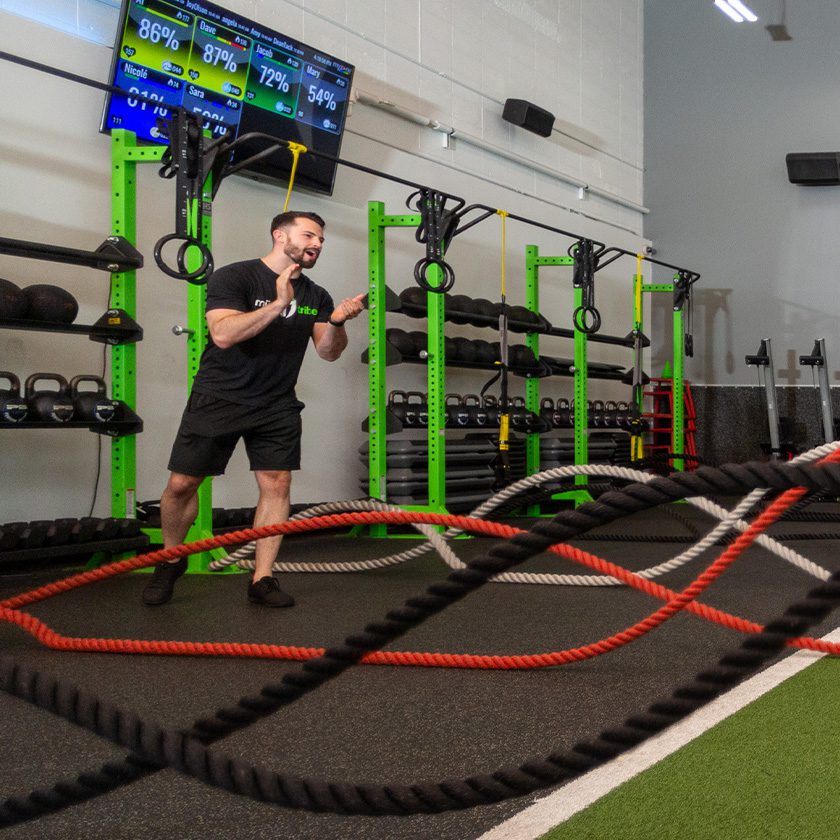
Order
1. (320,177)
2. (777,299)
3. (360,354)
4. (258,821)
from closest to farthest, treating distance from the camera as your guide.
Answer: (258,821) < (320,177) < (360,354) < (777,299)

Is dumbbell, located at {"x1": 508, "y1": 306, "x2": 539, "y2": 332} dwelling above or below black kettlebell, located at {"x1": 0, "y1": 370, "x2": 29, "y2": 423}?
above

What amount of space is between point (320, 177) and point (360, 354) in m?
1.09

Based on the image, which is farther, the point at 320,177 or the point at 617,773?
the point at 320,177

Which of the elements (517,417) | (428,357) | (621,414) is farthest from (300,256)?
(621,414)

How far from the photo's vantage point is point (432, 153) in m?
6.48

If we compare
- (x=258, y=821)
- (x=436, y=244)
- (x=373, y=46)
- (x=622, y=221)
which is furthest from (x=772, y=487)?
(x=622, y=221)

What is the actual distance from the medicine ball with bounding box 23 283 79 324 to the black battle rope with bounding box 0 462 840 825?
9.69ft

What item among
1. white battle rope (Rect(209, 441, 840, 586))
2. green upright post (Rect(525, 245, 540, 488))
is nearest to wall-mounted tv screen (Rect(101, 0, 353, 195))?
green upright post (Rect(525, 245, 540, 488))

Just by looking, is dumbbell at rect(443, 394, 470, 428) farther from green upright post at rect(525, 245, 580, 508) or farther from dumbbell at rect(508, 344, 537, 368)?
green upright post at rect(525, 245, 580, 508)

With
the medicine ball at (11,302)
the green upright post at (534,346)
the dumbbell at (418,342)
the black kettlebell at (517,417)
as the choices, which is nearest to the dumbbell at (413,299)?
the dumbbell at (418,342)

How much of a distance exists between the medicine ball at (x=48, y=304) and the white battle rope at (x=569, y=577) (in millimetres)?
1127

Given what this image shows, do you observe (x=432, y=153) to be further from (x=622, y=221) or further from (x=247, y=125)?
(x=622, y=221)

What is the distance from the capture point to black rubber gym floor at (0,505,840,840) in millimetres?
1490

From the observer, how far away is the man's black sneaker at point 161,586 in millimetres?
3273
